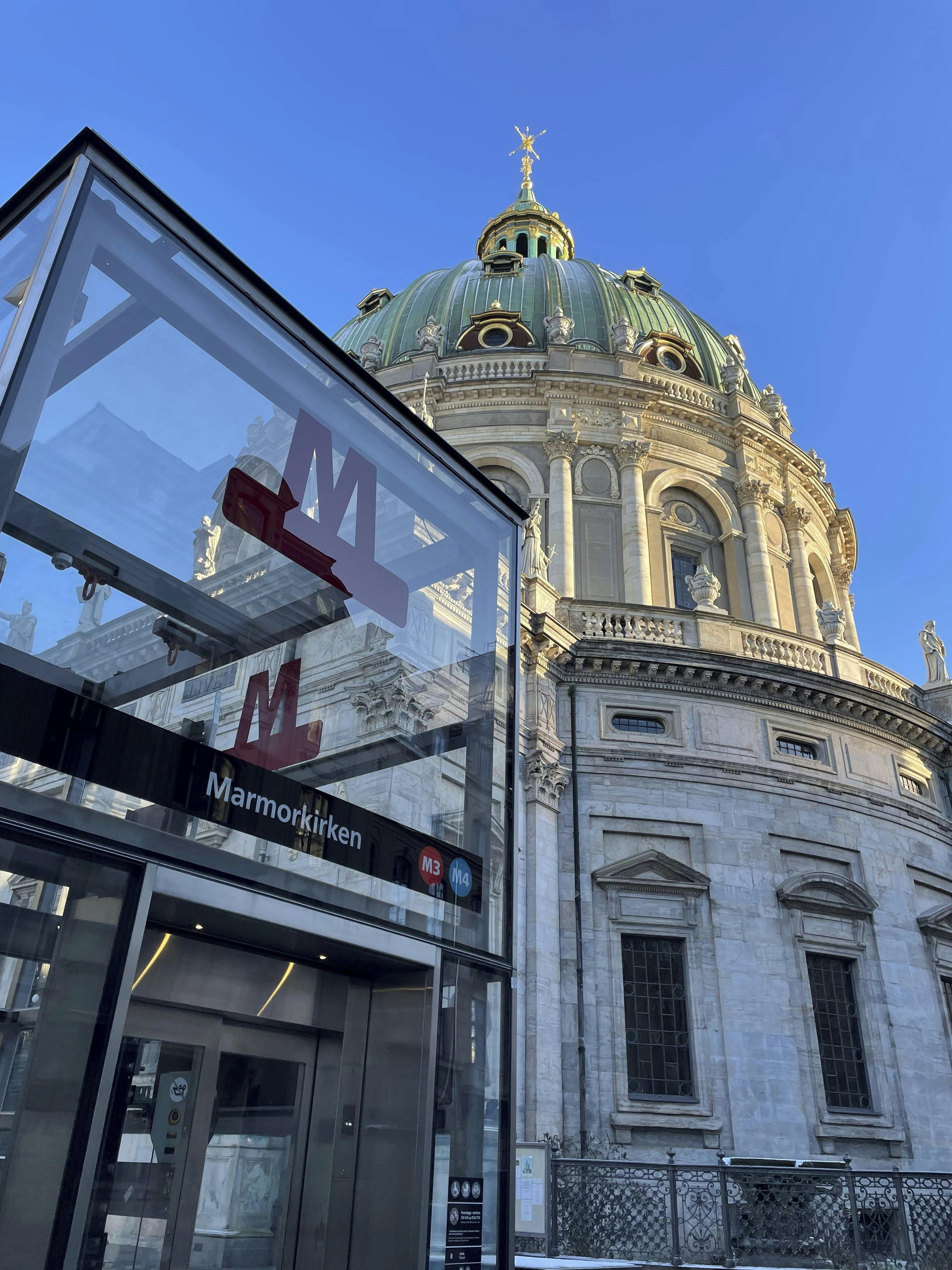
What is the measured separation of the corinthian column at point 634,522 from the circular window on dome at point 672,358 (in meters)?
5.20

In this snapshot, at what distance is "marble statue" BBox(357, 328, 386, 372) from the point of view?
35688 mm

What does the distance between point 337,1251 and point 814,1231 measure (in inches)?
469

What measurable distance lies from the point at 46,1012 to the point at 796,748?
2192 centimetres

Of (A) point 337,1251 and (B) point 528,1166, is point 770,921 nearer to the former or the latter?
(B) point 528,1166

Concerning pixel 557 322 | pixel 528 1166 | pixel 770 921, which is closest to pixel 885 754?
pixel 770 921

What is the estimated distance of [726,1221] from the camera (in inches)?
565

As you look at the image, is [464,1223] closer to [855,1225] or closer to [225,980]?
[225,980]

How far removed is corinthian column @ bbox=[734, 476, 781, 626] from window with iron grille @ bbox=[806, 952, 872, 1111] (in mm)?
10884

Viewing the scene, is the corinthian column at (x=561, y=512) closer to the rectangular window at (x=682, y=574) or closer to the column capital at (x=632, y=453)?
the column capital at (x=632, y=453)

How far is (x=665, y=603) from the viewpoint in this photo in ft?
98.9

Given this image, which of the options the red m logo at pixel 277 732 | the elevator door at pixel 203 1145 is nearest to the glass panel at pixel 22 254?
the red m logo at pixel 277 732

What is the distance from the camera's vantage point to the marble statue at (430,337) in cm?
3425

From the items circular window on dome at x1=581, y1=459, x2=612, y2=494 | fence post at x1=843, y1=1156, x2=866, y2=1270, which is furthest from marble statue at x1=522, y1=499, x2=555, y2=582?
fence post at x1=843, y1=1156, x2=866, y2=1270

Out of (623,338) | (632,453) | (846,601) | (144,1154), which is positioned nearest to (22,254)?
(144,1154)
